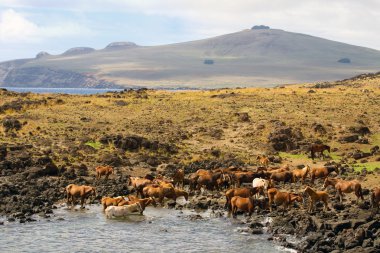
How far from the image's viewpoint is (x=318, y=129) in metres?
57.2

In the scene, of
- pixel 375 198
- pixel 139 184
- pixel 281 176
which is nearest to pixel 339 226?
pixel 375 198

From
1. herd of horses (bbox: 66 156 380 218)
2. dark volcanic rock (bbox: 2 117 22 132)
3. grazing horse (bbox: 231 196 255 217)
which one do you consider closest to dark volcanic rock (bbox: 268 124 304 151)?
herd of horses (bbox: 66 156 380 218)

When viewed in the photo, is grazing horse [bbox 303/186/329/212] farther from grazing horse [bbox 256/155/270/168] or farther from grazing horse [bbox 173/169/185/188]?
grazing horse [bbox 256/155/270/168]

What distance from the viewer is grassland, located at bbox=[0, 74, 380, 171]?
50.0 metres

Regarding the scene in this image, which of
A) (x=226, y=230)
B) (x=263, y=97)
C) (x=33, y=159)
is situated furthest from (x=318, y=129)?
(x=226, y=230)

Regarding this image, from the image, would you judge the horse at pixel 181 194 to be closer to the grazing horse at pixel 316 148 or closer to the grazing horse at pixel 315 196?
the grazing horse at pixel 315 196

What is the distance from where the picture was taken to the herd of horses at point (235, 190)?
29.5 metres

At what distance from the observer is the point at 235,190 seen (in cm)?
3103

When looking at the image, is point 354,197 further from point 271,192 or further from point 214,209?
point 214,209

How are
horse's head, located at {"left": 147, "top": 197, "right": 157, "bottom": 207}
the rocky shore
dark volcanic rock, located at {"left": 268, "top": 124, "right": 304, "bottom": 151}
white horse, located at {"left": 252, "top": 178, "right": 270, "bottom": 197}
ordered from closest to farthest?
1. the rocky shore
2. horse's head, located at {"left": 147, "top": 197, "right": 157, "bottom": 207}
3. white horse, located at {"left": 252, "top": 178, "right": 270, "bottom": 197}
4. dark volcanic rock, located at {"left": 268, "top": 124, "right": 304, "bottom": 151}

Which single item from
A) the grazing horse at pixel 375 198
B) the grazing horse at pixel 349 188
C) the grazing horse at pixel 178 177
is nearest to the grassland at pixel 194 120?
the grazing horse at pixel 178 177

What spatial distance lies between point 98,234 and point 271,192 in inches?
365

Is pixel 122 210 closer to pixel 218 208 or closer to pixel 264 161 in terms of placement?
pixel 218 208

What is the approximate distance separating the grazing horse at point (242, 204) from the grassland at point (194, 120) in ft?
55.8
